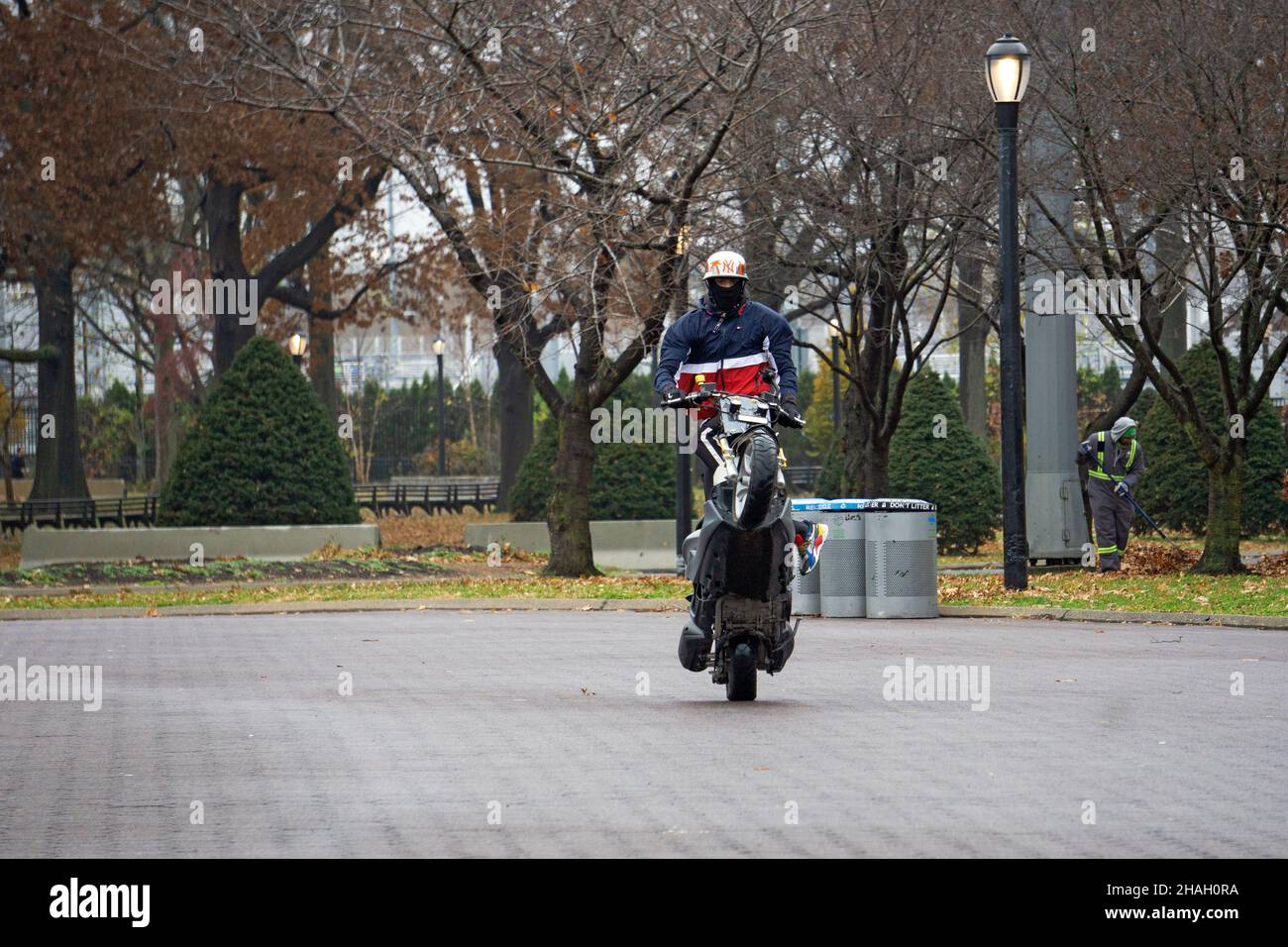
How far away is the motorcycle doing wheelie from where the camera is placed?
10.3 metres

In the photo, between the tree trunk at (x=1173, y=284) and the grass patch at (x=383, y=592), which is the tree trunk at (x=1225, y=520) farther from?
the grass patch at (x=383, y=592)

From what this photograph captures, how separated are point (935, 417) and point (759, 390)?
20.9 m

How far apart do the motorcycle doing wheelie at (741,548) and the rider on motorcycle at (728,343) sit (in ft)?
0.99

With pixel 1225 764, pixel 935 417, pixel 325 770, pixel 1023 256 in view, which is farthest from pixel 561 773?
pixel 935 417

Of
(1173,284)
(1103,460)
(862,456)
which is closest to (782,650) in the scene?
(1173,284)

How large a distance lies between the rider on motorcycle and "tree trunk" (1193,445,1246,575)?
12298 mm

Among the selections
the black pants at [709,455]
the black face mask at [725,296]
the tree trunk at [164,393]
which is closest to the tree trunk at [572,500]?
the black face mask at [725,296]

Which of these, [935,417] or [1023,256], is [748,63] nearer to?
[1023,256]

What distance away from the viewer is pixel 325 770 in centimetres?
879

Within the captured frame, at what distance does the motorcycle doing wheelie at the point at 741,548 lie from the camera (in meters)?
10.3

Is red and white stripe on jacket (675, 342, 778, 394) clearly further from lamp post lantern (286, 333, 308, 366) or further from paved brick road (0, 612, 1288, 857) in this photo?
lamp post lantern (286, 333, 308, 366)

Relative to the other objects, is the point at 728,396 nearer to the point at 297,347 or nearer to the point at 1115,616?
the point at 1115,616

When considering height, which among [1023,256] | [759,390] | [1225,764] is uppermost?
[1023,256]

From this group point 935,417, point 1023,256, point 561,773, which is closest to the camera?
point 561,773
